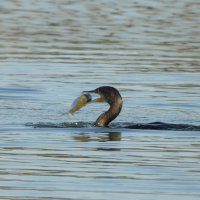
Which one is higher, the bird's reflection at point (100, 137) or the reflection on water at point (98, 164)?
the reflection on water at point (98, 164)

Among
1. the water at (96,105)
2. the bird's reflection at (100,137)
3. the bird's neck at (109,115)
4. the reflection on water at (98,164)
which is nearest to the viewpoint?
the reflection on water at (98,164)

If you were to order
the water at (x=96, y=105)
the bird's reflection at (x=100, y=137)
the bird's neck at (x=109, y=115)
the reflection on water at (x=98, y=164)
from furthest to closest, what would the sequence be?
the bird's neck at (x=109, y=115), the bird's reflection at (x=100, y=137), the water at (x=96, y=105), the reflection on water at (x=98, y=164)

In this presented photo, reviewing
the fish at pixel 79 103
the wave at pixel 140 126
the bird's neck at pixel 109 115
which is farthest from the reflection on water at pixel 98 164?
the fish at pixel 79 103

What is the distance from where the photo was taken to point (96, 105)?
2020cm

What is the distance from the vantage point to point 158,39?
1181 inches

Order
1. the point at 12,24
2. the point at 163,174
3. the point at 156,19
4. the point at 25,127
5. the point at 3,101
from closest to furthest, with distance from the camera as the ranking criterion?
the point at 163,174 → the point at 25,127 → the point at 3,101 → the point at 12,24 → the point at 156,19

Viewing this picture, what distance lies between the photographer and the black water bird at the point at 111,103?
1722 cm

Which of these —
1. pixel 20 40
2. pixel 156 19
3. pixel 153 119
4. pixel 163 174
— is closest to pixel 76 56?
pixel 20 40

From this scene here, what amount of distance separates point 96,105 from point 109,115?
2.95 meters

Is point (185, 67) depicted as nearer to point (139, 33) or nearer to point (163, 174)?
point (139, 33)

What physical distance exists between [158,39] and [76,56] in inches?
182

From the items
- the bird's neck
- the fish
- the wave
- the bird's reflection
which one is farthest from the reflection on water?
the fish

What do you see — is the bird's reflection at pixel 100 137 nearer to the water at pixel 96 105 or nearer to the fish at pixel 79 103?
the water at pixel 96 105

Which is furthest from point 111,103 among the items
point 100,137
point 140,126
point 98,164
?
point 98,164
